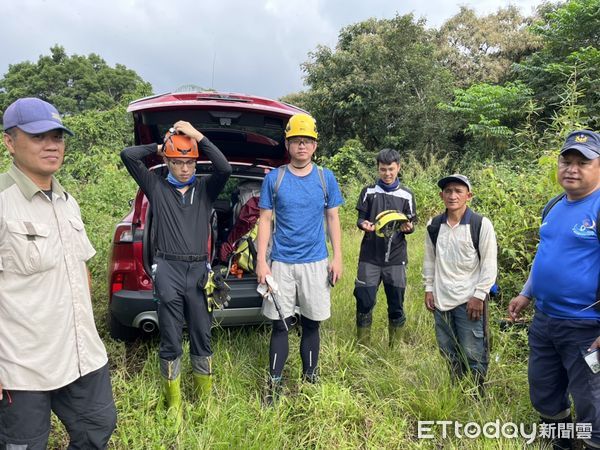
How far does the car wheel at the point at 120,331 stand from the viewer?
3127mm

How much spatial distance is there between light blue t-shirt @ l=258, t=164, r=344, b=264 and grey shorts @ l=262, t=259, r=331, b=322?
54 mm

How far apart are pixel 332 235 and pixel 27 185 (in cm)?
186

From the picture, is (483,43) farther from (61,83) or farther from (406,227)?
(61,83)

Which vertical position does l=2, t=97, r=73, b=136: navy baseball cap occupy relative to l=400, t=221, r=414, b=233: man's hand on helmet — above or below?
above

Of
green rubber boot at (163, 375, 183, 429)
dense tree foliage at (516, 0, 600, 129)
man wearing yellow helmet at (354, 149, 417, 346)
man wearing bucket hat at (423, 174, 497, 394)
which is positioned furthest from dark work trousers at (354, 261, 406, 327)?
dense tree foliage at (516, 0, 600, 129)

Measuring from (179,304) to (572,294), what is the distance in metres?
2.21

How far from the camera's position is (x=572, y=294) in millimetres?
2217

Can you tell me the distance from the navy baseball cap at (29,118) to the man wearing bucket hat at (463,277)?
2269mm

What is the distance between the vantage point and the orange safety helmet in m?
2.62

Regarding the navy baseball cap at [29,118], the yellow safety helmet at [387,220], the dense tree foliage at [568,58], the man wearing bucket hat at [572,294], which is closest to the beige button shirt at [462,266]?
the man wearing bucket hat at [572,294]

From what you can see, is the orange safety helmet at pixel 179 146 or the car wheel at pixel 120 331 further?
the car wheel at pixel 120 331

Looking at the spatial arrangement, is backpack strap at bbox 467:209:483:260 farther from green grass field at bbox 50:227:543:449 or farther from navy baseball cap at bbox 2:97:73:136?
navy baseball cap at bbox 2:97:73:136

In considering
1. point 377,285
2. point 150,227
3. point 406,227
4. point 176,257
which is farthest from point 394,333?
point 150,227

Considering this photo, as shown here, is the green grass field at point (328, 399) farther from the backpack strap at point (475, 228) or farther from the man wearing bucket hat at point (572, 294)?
the backpack strap at point (475, 228)
